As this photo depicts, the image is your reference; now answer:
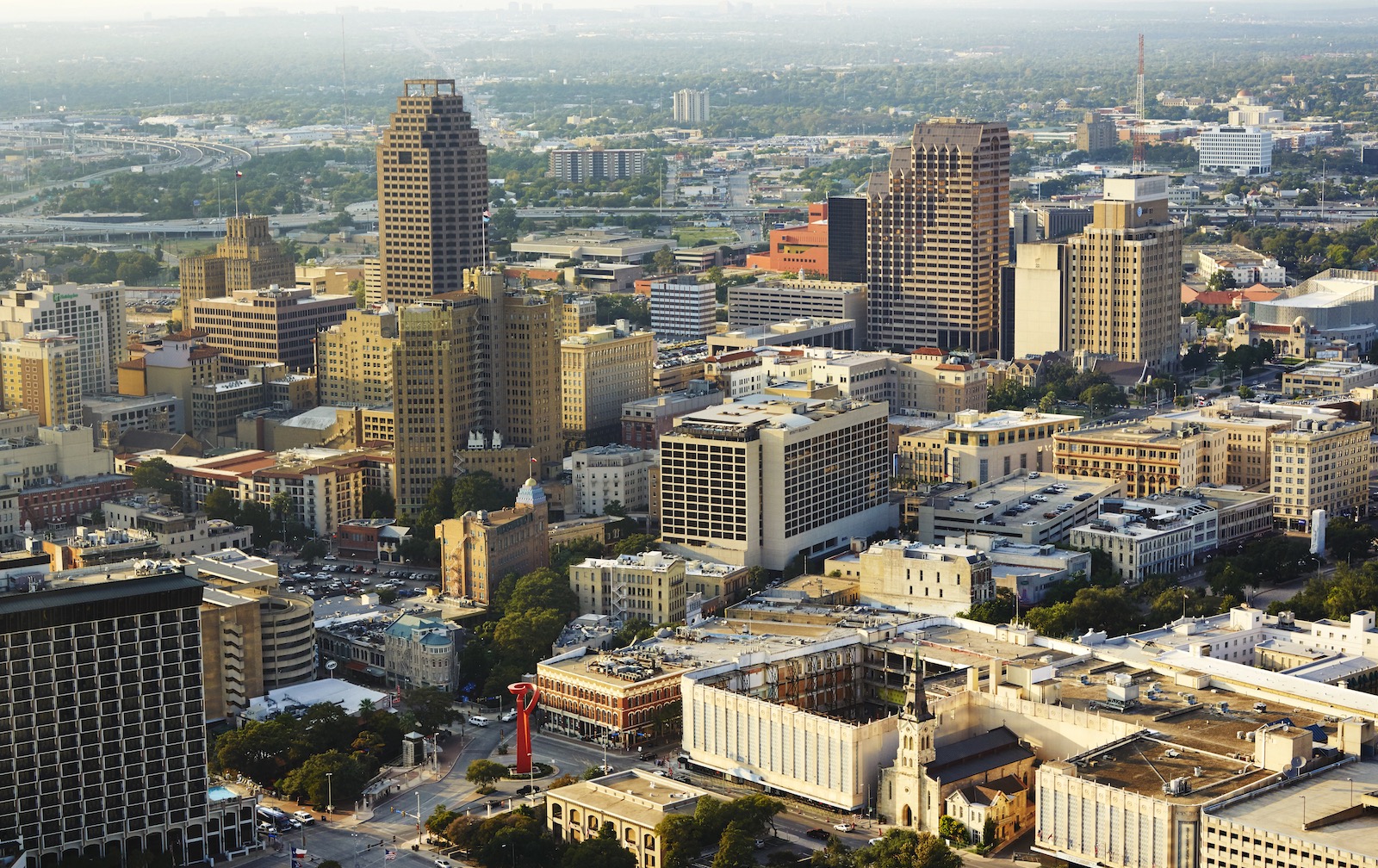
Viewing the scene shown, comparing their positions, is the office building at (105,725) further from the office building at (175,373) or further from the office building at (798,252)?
the office building at (798,252)

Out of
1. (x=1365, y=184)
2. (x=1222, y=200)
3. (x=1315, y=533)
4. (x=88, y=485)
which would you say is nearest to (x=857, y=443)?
(x=1315, y=533)

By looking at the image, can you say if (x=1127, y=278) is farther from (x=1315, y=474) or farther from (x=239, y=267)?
(x=239, y=267)

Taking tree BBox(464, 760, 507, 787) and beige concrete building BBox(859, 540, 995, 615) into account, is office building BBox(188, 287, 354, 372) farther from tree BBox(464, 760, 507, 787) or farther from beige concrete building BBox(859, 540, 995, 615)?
tree BBox(464, 760, 507, 787)

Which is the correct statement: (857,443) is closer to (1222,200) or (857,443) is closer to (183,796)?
(183,796)

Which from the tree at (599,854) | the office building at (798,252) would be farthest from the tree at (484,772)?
the office building at (798,252)

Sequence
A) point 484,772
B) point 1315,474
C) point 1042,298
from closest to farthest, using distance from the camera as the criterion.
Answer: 1. point 484,772
2. point 1315,474
3. point 1042,298

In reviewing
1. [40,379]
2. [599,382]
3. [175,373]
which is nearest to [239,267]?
[175,373]
